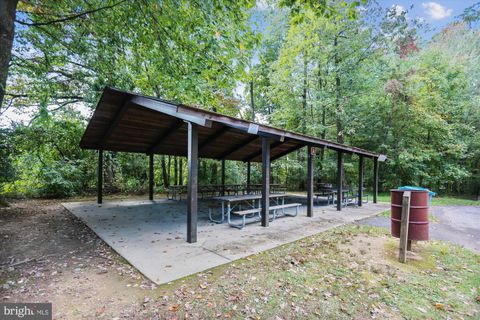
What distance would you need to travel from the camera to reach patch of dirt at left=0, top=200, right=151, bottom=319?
2479 mm

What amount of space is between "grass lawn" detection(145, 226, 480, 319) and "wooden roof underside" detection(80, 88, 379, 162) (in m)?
2.59

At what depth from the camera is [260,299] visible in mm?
2617

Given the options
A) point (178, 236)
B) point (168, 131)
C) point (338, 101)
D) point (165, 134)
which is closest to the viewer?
point (178, 236)

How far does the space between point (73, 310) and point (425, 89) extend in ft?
62.9

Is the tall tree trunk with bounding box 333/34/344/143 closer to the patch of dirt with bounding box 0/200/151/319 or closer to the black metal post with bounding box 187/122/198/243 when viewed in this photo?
the black metal post with bounding box 187/122/198/243

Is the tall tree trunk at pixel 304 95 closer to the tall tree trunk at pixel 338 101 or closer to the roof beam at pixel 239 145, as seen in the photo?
the tall tree trunk at pixel 338 101

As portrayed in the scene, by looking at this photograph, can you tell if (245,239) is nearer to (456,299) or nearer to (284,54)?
(456,299)

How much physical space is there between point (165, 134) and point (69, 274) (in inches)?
→ 219

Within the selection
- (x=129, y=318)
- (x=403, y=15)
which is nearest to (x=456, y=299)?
(x=129, y=318)

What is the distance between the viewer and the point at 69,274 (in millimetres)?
3207

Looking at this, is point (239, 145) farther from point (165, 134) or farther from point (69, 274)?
point (69, 274)

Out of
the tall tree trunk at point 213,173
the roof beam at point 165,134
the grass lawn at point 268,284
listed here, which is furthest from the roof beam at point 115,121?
the tall tree trunk at point 213,173
